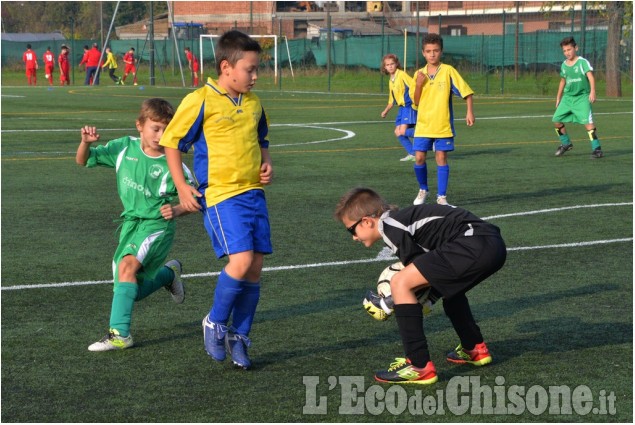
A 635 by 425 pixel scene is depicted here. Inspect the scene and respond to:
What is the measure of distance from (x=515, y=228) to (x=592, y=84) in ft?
25.1

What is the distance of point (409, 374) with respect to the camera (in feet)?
18.3

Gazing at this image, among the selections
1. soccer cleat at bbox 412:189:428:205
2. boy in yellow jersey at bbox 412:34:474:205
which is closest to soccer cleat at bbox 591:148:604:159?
boy in yellow jersey at bbox 412:34:474:205

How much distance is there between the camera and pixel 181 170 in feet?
19.3

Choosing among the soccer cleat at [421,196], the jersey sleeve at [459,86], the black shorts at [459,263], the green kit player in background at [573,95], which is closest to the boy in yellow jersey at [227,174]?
the black shorts at [459,263]

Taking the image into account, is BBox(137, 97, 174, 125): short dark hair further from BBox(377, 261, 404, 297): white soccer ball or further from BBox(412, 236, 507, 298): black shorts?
BBox(412, 236, 507, 298): black shorts

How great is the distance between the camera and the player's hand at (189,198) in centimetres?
589

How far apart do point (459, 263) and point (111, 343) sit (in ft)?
6.73

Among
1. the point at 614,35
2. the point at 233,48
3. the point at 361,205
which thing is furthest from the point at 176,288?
the point at 614,35

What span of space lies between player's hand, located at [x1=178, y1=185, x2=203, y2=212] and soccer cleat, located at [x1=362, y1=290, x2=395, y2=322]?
1.04m

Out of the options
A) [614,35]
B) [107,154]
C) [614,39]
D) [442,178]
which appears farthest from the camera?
[614,35]

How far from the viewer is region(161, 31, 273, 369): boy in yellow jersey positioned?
5.89 m

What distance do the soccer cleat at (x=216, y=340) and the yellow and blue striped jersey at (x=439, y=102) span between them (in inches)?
279

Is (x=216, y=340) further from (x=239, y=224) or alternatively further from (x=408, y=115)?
(x=408, y=115)

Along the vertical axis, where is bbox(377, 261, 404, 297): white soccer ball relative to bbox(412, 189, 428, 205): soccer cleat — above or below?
above
